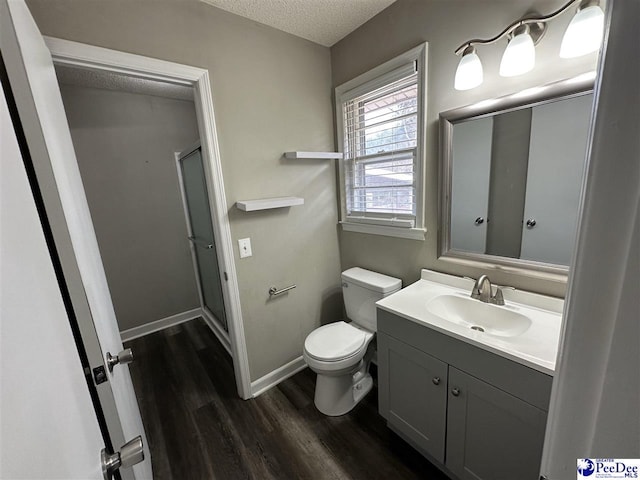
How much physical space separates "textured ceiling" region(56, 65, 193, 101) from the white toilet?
6.41 feet

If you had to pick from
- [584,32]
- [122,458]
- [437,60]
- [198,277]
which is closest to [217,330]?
[198,277]

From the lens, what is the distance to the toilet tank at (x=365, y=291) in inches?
69.6

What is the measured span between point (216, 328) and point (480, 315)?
7.78 feet

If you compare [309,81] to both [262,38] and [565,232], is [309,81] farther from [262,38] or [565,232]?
[565,232]

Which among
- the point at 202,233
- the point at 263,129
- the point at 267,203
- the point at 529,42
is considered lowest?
the point at 202,233

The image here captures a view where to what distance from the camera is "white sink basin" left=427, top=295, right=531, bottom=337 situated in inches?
48.0

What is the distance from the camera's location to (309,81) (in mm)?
1922

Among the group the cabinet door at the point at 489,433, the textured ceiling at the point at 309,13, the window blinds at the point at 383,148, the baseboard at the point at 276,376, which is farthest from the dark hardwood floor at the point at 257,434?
the textured ceiling at the point at 309,13

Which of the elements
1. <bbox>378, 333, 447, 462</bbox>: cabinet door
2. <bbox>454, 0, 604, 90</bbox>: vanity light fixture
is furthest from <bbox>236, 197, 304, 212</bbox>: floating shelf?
<bbox>454, 0, 604, 90</bbox>: vanity light fixture

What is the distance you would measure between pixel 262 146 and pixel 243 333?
1.27m

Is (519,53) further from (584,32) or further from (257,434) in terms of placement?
(257,434)

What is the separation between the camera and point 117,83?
7.23 feet

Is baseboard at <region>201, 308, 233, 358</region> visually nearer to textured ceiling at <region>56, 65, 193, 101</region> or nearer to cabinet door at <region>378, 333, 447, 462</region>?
cabinet door at <region>378, 333, 447, 462</region>

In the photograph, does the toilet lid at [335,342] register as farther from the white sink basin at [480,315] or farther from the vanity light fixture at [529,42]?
the vanity light fixture at [529,42]
